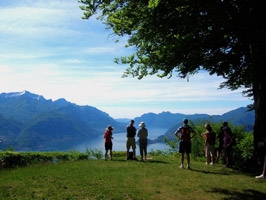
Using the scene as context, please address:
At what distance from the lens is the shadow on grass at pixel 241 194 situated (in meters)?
10.7

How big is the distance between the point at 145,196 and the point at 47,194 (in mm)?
3559

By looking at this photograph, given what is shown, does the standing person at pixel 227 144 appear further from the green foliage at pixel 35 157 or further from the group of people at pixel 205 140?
the green foliage at pixel 35 157

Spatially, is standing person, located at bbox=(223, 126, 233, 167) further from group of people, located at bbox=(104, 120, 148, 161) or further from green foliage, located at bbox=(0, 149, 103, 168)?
green foliage, located at bbox=(0, 149, 103, 168)

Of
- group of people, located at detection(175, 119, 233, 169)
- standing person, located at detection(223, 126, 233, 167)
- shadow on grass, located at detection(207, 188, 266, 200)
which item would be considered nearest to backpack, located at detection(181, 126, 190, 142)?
group of people, located at detection(175, 119, 233, 169)

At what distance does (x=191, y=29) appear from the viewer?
1392 cm

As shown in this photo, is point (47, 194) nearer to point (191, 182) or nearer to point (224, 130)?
point (191, 182)

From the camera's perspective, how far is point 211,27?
15.0 meters

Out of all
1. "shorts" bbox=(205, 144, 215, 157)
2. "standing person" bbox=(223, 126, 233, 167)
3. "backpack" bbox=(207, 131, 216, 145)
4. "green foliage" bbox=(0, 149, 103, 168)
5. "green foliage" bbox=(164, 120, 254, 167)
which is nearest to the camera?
"standing person" bbox=(223, 126, 233, 167)

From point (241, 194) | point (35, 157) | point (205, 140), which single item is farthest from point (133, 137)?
point (241, 194)

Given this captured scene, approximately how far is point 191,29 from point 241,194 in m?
7.57

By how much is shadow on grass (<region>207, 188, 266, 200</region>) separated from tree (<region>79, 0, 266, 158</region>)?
608 centimetres

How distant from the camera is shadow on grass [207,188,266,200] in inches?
423

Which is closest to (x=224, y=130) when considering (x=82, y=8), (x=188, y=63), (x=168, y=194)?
(x=188, y=63)

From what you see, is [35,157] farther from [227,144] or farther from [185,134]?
[227,144]
